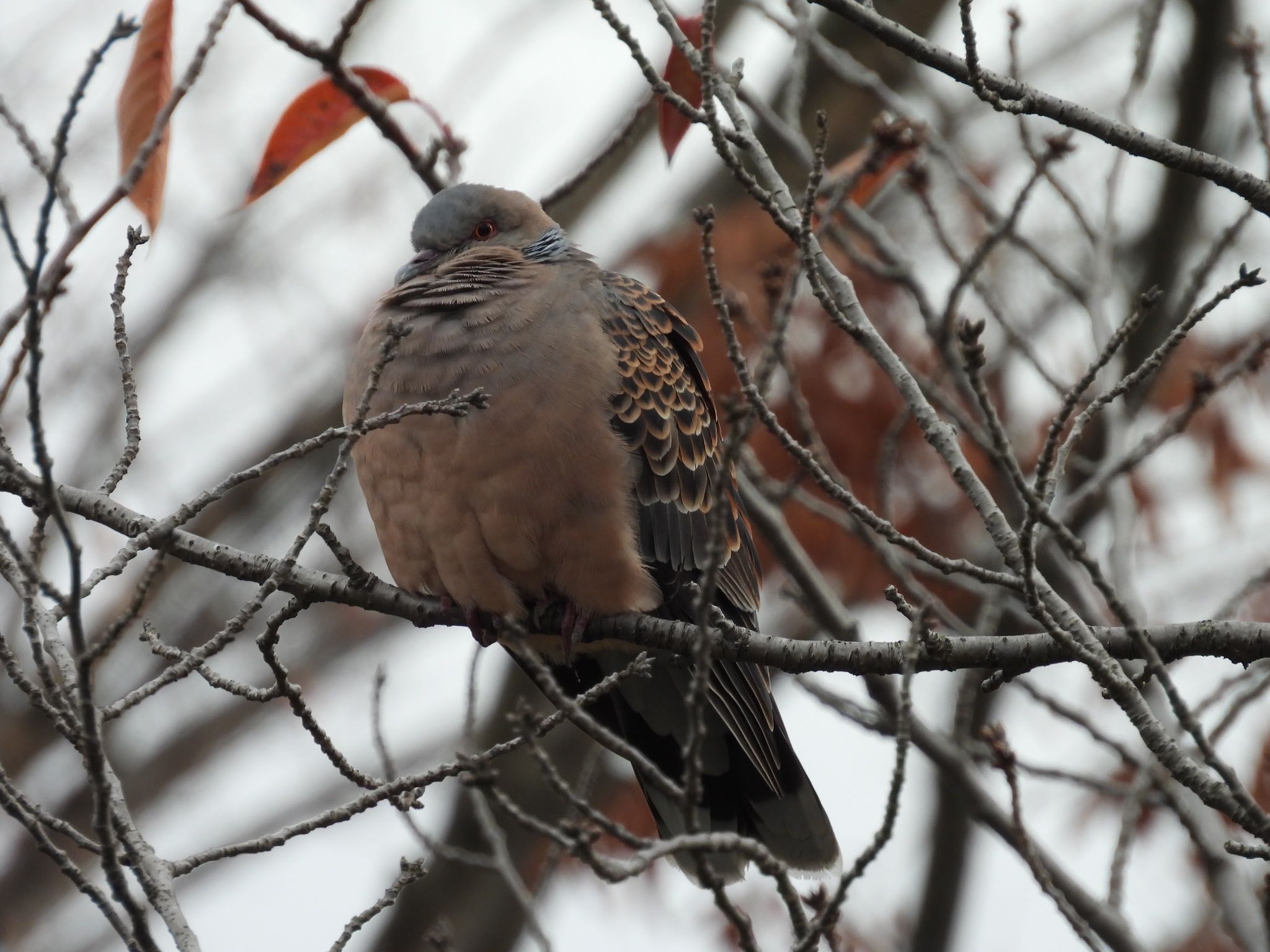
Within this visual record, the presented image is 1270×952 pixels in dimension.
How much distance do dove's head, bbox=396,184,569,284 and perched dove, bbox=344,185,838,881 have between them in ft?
0.28

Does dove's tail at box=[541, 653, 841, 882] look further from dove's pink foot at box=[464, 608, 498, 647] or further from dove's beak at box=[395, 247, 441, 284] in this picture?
dove's beak at box=[395, 247, 441, 284]

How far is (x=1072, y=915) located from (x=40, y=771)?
620cm

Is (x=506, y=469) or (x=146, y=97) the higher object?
(x=146, y=97)

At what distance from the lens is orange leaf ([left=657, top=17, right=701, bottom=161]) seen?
3453 mm

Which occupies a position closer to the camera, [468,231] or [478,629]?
[478,629]

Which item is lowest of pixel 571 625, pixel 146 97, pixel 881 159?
pixel 571 625

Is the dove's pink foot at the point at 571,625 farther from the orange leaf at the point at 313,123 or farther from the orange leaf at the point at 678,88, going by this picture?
the orange leaf at the point at 313,123

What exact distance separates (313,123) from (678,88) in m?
1.07

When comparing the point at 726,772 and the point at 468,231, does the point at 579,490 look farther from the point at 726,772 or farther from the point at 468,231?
the point at 468,231

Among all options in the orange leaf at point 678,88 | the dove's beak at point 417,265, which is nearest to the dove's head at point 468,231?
the dove's beak at point 417,265

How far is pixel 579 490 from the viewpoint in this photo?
3629 mm

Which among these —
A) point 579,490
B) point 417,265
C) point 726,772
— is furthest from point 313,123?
point 726,772

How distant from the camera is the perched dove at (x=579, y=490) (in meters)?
3.58

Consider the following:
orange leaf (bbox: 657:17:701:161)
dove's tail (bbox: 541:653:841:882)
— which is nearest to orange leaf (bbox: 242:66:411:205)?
orange leaf (bbox: 657:17:701:161)
